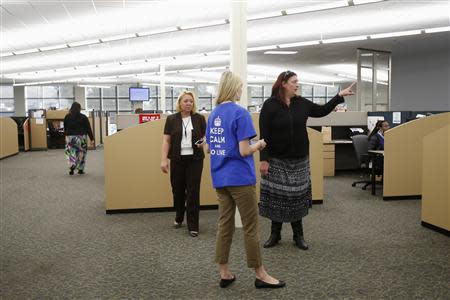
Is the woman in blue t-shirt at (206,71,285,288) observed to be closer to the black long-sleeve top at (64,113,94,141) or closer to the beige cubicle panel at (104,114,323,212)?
the beige cubicle panel at (104,114,323,212)

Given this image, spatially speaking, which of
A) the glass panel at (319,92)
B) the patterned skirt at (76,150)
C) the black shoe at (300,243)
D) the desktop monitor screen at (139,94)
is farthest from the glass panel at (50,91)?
the black shoe at (300,243)

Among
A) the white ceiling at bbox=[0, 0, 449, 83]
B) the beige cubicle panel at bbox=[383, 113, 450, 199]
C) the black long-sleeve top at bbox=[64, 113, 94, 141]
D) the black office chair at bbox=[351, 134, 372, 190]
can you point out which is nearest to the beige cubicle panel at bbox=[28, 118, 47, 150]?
the white ceiling at bbox=[0, 0, 449, 83]

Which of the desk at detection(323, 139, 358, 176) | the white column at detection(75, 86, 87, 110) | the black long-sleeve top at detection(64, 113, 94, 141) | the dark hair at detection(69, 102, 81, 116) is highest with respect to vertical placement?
the white column at detection(75, 86, 87, 110)

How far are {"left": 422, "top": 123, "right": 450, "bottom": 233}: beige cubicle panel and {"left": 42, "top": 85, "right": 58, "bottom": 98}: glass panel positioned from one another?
76.1 ft

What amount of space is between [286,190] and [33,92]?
24.0 m

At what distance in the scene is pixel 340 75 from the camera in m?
18.9

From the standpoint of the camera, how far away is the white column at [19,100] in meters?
23.2

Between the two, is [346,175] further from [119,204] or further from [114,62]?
[114,62]

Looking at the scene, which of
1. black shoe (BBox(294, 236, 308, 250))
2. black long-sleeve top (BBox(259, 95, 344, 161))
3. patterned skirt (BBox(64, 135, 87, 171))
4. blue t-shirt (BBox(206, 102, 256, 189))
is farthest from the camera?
patterned skirt (BBox(64, 135, 87, 171))

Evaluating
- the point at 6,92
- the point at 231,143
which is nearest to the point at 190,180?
the point at 231,143

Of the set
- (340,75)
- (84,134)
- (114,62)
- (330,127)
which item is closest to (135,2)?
(84,134)

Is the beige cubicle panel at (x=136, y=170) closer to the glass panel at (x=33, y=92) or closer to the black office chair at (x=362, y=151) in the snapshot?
the black office chair at (x=362, y=151)

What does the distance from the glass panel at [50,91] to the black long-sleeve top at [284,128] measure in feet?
76.2

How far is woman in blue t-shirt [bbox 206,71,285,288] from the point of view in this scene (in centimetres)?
239
